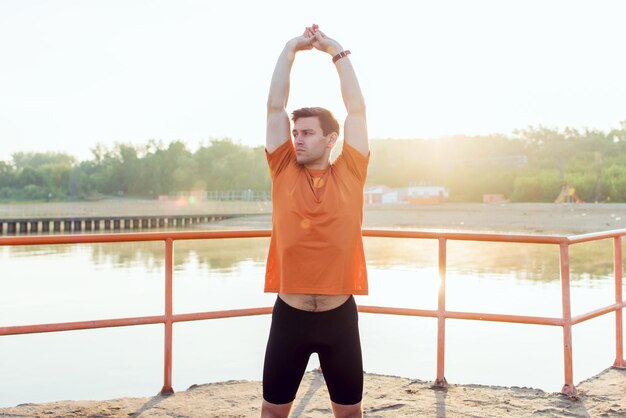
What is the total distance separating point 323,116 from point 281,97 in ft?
0.65

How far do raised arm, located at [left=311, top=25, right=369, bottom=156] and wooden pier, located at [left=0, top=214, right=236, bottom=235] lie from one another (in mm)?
52362

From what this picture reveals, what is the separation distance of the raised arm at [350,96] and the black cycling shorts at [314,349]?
582mm

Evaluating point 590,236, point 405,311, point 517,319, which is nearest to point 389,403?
point 405,311

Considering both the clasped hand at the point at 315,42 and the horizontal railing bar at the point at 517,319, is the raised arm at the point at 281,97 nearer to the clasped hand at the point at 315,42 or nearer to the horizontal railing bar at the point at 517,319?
the clasped hand at the point at 315,42

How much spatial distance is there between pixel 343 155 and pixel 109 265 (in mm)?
23339

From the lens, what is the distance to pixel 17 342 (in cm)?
1177

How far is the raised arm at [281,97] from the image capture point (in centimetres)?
260

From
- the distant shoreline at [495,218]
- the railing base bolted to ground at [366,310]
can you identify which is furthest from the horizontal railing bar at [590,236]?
the distant shoreline at [495,218]

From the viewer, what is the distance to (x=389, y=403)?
4633 mm

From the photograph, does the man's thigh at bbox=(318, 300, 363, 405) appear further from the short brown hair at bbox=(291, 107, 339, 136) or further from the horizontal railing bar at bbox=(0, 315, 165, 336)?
the horizontal railing bar at bbox=(0, 315, 165, 336)

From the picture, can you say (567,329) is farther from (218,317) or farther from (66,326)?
(66,326)

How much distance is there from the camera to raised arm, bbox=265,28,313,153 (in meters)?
2.60

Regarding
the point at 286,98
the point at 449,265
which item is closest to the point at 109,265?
the point at 449,265

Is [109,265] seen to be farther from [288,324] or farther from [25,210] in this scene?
[25,210]
